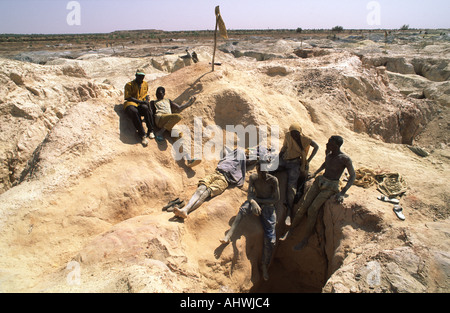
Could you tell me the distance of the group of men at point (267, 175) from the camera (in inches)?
156

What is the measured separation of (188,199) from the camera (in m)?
4.51

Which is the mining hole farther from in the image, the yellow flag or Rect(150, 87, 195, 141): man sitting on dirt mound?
the yellow flag

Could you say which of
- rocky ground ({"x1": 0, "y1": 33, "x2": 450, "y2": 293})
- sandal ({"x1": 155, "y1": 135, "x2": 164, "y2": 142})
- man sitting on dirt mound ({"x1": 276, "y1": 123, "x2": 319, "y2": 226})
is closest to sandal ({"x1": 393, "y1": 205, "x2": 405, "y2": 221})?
rocky ground ({"x1": 0, "y1": 33, "x2": 450, "y2": 293})

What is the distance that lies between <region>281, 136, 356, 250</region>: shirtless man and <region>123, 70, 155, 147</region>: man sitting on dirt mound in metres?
3.15

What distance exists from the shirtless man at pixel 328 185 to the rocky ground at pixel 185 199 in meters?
0.17

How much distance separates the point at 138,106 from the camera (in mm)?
4859

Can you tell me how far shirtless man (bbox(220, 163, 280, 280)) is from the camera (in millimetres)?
3980

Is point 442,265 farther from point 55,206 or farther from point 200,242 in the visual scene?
point 55,206

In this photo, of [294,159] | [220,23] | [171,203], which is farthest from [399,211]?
[220,23]

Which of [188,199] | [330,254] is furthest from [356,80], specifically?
[188,199]

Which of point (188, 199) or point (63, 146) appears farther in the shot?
point (188, 199)

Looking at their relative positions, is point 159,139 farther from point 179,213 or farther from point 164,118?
point 179,213

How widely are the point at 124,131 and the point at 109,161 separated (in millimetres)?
774

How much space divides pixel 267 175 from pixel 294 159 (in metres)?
0.92
